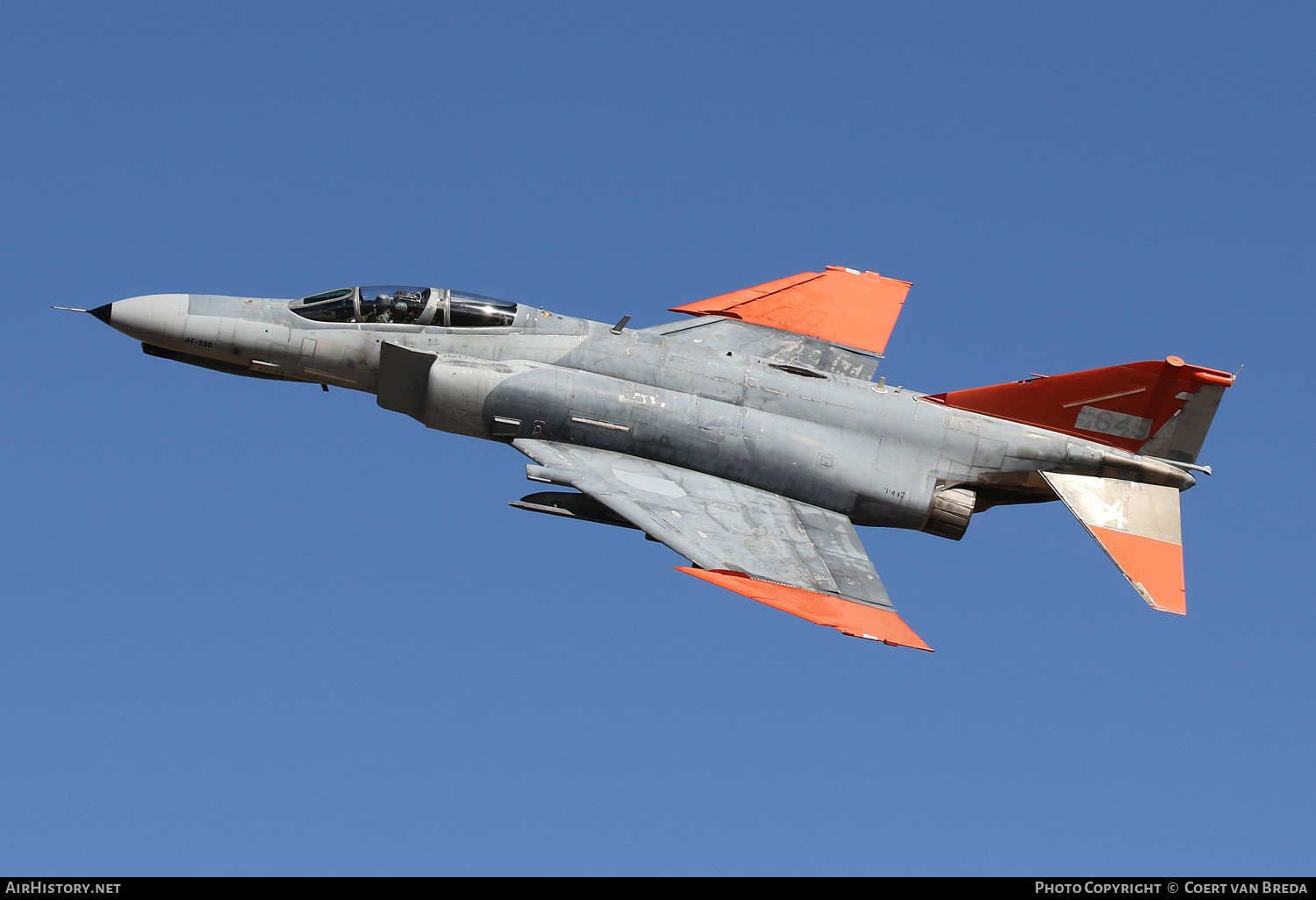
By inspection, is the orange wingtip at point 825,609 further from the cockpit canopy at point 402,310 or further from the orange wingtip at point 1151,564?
the cockpit canopy at point 402,310

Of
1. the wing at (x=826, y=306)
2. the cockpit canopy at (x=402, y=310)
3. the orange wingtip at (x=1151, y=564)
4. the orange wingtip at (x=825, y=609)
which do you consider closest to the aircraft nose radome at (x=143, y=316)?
the cockpit canopy at (x=402, y=310)

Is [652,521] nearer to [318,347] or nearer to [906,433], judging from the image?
[906,433]

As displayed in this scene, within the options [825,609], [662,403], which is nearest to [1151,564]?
[825,609]

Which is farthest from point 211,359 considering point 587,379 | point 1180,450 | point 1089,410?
point 1180,450

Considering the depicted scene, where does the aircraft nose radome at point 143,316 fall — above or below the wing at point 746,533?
above

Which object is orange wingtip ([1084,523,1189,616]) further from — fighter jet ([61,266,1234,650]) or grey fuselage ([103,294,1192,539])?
grey fuselage ([103,294,1192,539])

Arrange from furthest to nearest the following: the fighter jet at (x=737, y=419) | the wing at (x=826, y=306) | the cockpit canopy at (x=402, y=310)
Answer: the wing at (x=826, y=306) < the cockpit canopy at (x=402, y=310) < the fighter jet at (x=737, y=419)

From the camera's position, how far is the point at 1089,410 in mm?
24203

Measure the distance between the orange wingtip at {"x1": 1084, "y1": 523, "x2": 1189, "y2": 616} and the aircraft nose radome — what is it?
1572cm

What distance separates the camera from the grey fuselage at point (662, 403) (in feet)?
75.4

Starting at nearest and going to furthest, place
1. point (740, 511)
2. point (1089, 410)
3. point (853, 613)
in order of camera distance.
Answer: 1. point (853, 613)
2. point (740, 511)
3. point (1089, 410)

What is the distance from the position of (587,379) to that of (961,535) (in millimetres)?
6975

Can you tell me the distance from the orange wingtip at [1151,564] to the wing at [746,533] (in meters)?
4.25
